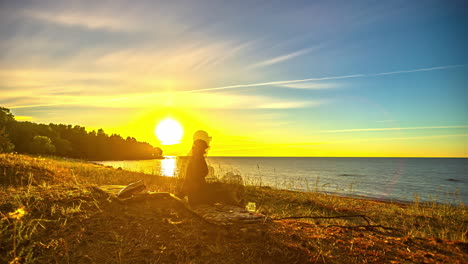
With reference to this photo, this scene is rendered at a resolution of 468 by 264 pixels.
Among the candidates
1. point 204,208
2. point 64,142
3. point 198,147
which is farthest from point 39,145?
point 204,208

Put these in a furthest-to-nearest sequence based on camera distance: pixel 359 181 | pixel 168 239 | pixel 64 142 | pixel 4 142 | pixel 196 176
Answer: pixel 64 142
pixel 359 181
pixel 4 142
pixel 196 176
pixel 168 239

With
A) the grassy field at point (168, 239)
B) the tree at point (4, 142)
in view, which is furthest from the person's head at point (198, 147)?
the tree at point (4, 142)

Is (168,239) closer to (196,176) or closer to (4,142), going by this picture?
(196,176)

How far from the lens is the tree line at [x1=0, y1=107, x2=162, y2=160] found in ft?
173

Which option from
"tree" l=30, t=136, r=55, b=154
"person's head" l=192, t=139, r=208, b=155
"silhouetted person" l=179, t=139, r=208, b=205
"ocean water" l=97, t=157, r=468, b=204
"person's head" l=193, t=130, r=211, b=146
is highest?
"person's head" l=193, t=130, r=211, b=146

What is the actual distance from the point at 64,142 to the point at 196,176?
85.4 meters

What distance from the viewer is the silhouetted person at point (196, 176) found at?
5941 mm

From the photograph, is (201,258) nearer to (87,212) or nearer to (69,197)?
(87,212)

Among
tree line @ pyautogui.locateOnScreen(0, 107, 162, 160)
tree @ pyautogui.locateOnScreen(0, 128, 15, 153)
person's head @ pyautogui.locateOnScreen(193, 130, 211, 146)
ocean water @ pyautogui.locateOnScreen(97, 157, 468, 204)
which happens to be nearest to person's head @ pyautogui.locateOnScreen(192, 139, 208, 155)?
person's head @ pyautogui.locateOnScreen(193, 130, 211, 146)

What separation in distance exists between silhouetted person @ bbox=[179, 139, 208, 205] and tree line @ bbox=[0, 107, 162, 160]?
77.9 feet

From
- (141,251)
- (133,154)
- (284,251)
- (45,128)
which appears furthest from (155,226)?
(133,154)

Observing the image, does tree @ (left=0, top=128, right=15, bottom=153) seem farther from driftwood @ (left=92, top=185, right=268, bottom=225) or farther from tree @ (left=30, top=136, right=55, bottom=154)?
tree @ (left=30, top=136, right=55, bottom=154)

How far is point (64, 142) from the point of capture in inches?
2948

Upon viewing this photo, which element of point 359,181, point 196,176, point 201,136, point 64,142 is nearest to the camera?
point 196,176
